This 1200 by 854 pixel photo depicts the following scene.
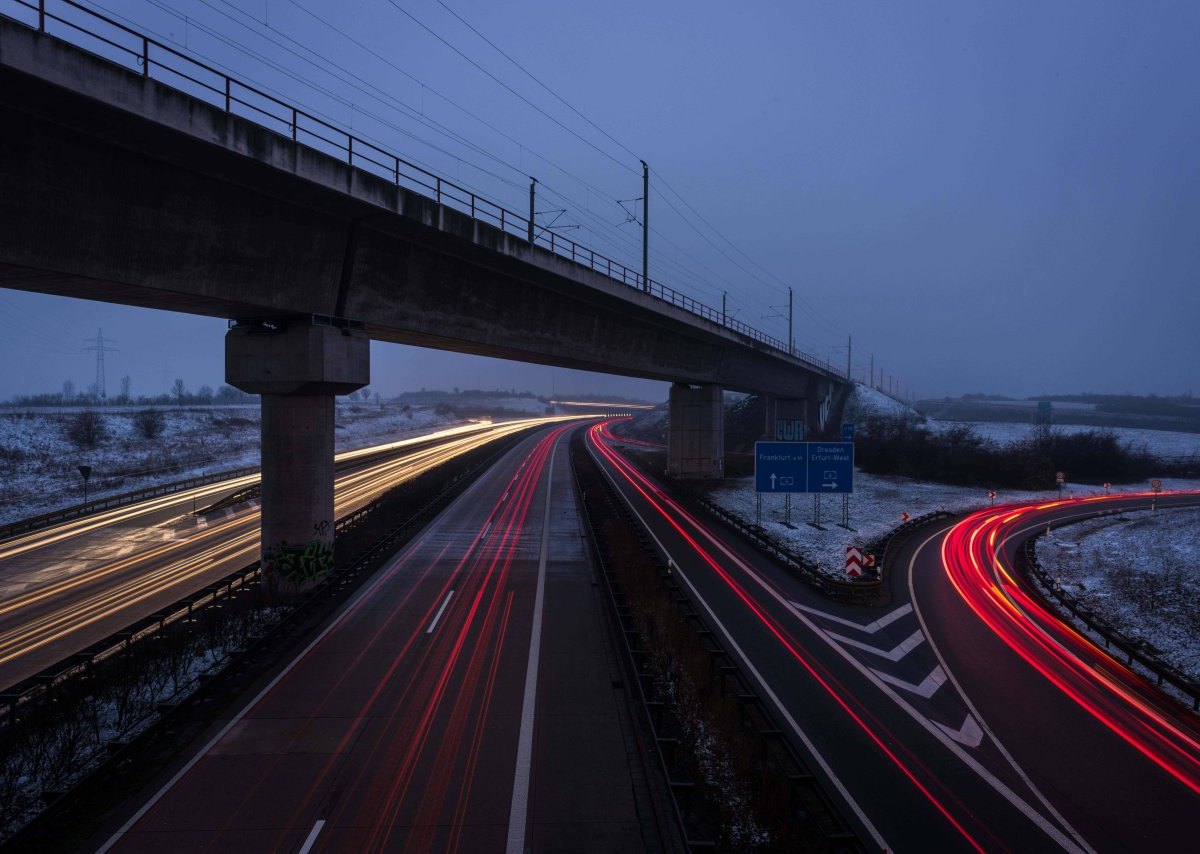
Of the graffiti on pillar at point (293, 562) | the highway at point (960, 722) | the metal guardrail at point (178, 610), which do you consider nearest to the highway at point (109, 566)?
the metal guardrail at point (178, 610)

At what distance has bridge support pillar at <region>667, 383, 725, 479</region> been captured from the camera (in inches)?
2088

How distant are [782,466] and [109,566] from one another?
30.2 meters

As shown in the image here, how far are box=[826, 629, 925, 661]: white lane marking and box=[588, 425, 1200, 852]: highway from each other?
7 centimetres

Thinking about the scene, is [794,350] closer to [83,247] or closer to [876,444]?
[876,444]

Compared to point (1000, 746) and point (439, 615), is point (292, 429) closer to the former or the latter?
point (439, 615)

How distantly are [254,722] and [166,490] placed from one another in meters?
38.1

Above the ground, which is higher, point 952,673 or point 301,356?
point 301,356

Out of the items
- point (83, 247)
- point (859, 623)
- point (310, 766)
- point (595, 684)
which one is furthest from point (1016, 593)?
point (83, 247)

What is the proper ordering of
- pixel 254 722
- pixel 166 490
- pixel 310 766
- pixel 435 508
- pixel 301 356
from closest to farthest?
pixel 310 766
pixel 254 722
pixel 301 356
pixel 435 508
pixel 166 490

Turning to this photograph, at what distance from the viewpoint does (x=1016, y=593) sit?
24141mm

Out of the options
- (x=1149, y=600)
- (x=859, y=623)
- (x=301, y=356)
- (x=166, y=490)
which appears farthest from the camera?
(x=166, y=490)

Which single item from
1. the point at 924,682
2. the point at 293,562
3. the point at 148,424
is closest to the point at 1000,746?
the point at 924,682

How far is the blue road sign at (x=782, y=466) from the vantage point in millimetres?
32656

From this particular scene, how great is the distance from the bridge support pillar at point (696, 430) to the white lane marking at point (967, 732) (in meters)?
39.6
